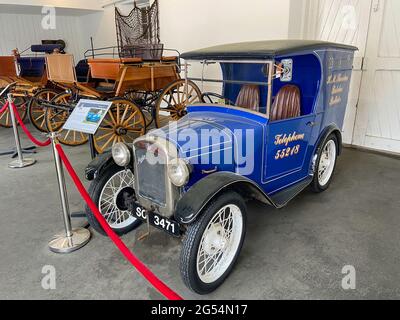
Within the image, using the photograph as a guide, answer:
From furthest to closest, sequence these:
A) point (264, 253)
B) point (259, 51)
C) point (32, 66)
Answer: point (32, 66)
point (264, 253)
point (259, 51)

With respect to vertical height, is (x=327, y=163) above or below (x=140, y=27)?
below

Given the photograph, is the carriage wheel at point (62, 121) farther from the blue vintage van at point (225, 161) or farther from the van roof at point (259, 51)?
the van roof at point (259, 51)

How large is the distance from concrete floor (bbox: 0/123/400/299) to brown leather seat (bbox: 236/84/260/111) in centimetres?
107

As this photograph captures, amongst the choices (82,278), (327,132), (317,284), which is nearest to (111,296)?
(82,278)

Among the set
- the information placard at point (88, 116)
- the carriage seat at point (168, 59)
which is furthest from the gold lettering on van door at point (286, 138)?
the carriage seat at point (168, 59)

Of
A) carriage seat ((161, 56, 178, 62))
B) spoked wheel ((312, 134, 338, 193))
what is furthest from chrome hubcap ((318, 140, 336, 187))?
carriage seat ((161, 56, 178, 62))

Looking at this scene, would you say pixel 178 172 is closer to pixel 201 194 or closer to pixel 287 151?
pixel 201 194

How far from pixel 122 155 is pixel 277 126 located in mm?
1256

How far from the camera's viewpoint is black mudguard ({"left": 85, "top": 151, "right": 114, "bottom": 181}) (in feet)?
7.92

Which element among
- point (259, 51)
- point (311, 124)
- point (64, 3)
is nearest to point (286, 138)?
point (311, 124)

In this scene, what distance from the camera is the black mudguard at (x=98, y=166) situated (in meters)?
2.41

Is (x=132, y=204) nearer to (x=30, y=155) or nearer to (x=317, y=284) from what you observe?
(x=317, y=284)

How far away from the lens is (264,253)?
94.7 inches

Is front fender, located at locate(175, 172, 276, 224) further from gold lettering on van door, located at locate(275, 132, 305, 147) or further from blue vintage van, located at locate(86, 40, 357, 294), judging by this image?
gold lettering on van door, located at locate(275, 132, 305, 147)
